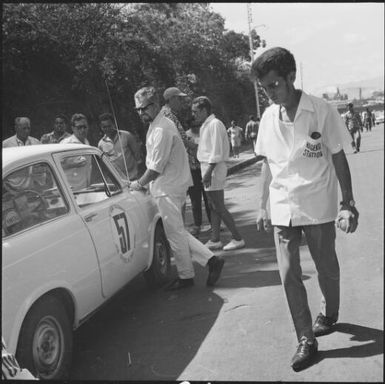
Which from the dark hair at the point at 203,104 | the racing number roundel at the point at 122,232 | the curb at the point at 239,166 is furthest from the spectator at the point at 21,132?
the curb at the point at 239,166

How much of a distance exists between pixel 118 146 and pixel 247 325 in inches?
111

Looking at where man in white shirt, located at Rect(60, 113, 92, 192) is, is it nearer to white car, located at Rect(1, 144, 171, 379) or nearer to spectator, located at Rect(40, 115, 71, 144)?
white car, located at Rect(1, 144, 171, 379)

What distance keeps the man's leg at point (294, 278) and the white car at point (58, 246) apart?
4.02ft

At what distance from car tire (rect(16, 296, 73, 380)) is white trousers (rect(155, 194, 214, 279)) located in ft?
4.84

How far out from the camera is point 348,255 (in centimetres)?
234

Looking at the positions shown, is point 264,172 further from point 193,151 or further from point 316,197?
point 193,151

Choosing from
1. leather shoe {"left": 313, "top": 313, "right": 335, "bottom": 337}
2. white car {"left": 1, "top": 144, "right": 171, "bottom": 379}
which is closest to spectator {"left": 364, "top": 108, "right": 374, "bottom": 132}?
leather shoe {"left": 313, "top": 313, "right": 335, "bottom": 337}

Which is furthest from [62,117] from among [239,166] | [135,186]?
[239,166]

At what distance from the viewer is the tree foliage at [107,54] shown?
3.23 meters

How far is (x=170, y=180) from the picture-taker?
14.0 feet

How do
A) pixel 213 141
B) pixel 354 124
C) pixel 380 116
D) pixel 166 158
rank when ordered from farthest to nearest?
pixel 213 141 < pixel 166 158 < pixel 354 124 < pixel 380 116

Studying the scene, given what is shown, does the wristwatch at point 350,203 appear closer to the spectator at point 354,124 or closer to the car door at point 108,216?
the spectator at point 354,124

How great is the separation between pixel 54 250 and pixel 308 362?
4.88 ft

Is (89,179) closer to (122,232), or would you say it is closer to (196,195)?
(122,232)
